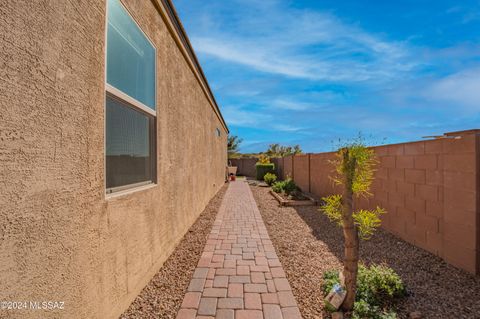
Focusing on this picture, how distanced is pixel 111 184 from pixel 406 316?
2995 mm

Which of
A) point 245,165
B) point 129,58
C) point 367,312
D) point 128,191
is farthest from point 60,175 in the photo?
point 245,165

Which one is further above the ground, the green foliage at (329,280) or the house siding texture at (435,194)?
the house siding texture at (435,194)

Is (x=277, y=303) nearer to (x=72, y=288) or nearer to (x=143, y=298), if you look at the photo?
(x=143, y=298)

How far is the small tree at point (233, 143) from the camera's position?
31873 millimetres

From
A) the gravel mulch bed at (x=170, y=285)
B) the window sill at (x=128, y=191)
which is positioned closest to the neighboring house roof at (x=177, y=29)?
the window sill at (x=128, y=191)

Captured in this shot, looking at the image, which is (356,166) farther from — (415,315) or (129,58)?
(129,58)

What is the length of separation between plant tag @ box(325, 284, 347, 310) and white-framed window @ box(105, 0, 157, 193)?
90.4 inches

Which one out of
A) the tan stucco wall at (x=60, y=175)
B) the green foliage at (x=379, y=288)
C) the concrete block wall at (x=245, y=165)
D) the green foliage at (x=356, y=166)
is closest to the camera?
the tan stucco wall at (x=60, y=175)

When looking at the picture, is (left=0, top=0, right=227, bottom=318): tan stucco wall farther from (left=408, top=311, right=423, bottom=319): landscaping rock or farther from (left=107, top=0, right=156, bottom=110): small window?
(left=408, top=311, right=423, bottom=319): landscaping rock

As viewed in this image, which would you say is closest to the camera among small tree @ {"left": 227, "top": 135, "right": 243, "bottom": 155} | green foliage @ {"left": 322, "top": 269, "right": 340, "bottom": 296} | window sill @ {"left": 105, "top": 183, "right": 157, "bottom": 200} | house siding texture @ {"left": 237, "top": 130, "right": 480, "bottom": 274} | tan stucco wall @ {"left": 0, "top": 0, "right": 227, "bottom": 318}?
tan stucco wall @ {"left": 0, "top": 0, "right": 227, "bottom": 318}

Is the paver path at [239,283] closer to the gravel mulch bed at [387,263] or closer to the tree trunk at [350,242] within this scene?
the gravel mulch bed at [387,263]

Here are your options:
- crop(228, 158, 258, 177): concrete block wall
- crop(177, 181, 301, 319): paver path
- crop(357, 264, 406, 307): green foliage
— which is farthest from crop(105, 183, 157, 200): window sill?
crop(228, 158, 258, 177): concrete block wall

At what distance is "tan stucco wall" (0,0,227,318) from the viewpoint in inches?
45.4

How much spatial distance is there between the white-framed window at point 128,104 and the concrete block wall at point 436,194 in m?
3.98
